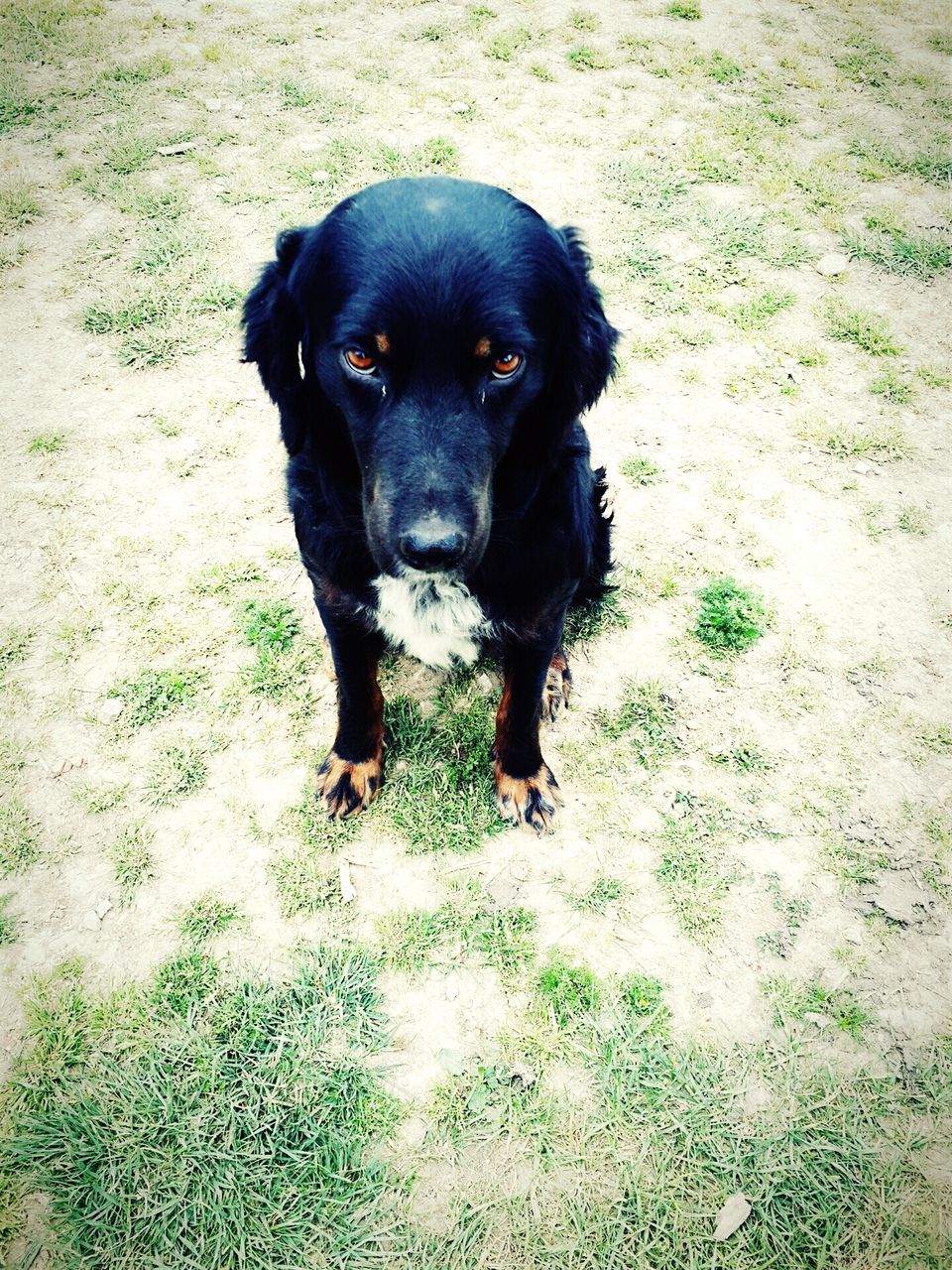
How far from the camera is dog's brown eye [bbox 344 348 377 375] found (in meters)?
1.89

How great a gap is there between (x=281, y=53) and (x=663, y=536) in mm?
5392

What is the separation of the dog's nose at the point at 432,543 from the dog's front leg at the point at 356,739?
829 mm

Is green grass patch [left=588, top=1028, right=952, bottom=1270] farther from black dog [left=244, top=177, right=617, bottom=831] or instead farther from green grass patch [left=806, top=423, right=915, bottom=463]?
green grass patch [left=806, top=423, right=915, bottom=463]

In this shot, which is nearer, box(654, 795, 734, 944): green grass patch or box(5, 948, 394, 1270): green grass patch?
box(5, 948, 394, 1270): green grass patch

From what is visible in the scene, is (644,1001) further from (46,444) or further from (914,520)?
(46,444)

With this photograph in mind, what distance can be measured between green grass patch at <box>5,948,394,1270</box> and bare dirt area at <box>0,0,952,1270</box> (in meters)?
0.01

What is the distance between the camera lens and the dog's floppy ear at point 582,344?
83.2 inches

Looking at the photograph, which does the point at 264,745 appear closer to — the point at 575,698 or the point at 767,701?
the point at 575,698

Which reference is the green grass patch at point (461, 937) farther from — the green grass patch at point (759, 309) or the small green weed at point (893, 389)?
the green grass patch at point (759, 309)

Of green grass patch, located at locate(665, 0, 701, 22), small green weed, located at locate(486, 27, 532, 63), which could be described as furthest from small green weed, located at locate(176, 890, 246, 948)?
green grass patch, located at locate(665, 0, 701, 22)

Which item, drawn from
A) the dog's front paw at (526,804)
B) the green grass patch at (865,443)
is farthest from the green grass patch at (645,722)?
the green grass patch at (865,443)

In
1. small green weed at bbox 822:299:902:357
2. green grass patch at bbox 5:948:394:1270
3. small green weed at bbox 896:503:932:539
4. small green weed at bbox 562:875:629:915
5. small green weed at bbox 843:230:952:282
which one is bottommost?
green grass patch at bbox 5:948:394:1270

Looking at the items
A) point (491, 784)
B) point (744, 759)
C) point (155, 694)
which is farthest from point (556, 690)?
point (155, 694)

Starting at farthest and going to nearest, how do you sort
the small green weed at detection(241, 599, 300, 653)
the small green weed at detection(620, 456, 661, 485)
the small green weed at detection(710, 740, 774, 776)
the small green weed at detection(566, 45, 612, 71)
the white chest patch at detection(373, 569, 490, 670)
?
the small green weed at detection(566, 45, 612, 71) < the small green weed at detection(620, 456, 661, 485) < the small green weed at detection(241, 599, 300, 653) < the small green weed at detection(710, 740, 774, 776) < the white chest patch at detection(373, 569, 490, 670)
